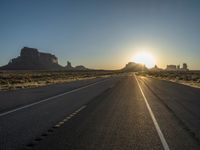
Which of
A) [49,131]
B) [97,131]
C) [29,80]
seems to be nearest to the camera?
[49,131]

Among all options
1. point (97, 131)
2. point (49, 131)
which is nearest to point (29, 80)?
point (49, 131)

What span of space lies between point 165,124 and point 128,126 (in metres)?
1.32

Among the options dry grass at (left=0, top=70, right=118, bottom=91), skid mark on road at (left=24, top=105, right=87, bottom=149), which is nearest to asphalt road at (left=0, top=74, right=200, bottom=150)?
skid mark on road at (left=24, top=105, right=87, bottom=149)

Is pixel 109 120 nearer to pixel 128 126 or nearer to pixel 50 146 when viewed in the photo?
pixel 128 126

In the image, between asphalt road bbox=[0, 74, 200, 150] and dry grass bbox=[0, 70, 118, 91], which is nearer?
asphalt road bbox=[0, 74, 200, 150]

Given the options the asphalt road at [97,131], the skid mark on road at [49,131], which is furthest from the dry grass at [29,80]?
the asphalt road at [97,131]

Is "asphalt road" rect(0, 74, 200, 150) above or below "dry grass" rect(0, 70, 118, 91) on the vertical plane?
above

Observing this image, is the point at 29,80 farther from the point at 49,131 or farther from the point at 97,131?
the point at 97,131

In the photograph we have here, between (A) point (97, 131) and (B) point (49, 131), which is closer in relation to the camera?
(B) point (49, 131)

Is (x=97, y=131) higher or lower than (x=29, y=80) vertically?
higher

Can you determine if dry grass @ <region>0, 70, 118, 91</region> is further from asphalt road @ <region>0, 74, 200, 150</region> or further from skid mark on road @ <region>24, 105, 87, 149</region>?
asphalt road @ <region>0, 74, 200, 150</region>

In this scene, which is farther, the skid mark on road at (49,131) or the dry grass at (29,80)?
the dry grass at (29,80)

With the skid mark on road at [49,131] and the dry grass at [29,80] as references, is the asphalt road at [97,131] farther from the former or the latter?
the dry grass at [29,80]

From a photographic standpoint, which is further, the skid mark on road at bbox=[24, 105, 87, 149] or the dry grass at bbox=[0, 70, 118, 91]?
the dry grass at bbox=[0, 70, 118, 91]
